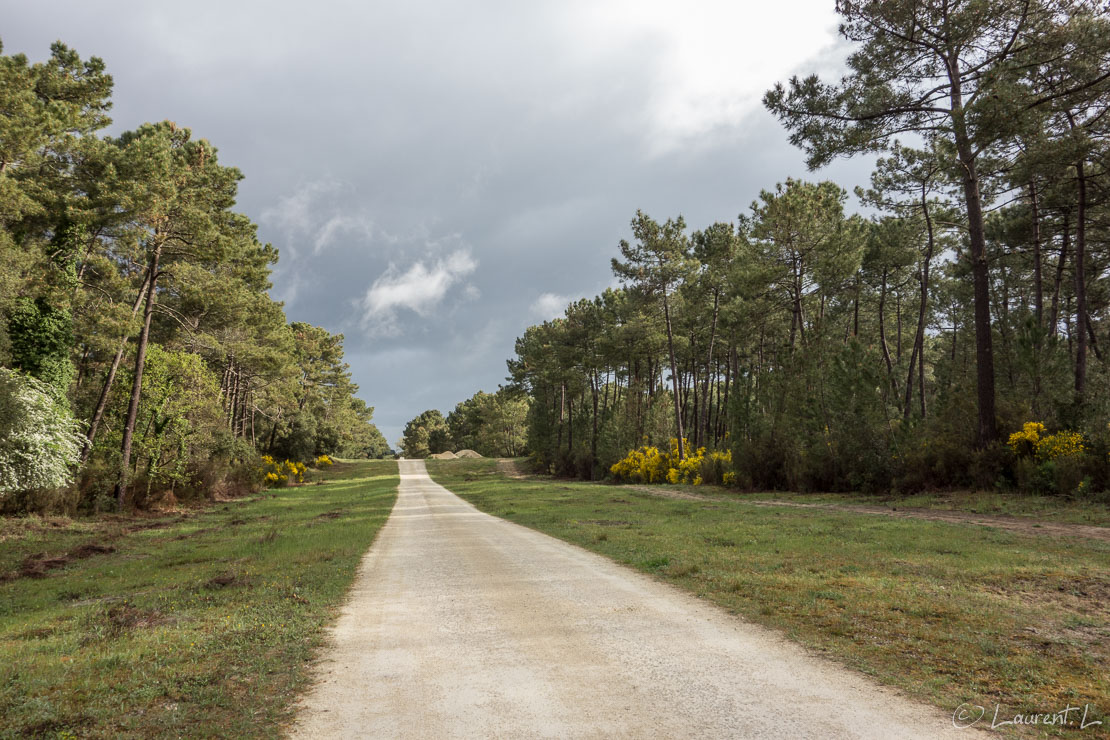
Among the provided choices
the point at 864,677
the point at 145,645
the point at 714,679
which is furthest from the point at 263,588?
the point at 864,677

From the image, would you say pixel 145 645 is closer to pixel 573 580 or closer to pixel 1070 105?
pixel 573 580

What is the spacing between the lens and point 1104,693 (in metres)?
3.79

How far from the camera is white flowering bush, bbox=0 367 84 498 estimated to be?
1232 cm

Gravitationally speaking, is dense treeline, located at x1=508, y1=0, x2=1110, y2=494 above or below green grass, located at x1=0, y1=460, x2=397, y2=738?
above

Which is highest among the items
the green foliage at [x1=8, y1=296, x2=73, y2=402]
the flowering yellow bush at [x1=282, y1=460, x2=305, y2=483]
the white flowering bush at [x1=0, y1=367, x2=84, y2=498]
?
the green foliage at [x1=8, y1=296, x2=73, y2=402]

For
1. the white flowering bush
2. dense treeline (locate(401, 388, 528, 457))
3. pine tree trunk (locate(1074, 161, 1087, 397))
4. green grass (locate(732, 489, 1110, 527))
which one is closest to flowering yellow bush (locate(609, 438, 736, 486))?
green grass (locate(732, 489, 1110, 527))

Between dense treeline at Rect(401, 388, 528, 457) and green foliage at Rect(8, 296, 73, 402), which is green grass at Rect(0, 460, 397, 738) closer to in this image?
green foliage at Rect(8, 296, 73, 402)

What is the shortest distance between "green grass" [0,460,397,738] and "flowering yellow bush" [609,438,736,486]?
19400mm

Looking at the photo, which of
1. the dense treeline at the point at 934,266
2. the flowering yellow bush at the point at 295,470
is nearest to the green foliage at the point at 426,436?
the flowering yellow bush at the point at 295,470

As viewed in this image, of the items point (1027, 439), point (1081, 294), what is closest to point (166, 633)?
point (1027, 439)

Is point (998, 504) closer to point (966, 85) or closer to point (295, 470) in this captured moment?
point (966, 85)

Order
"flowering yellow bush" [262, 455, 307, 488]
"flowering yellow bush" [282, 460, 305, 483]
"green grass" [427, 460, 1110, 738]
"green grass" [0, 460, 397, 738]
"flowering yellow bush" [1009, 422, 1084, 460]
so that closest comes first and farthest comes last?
"green grass" [0, 460, 397, 738], "green grass" [427, 460, 1110, 738], "flowering yellow bush" [1009, 422, 1084, 460], "flowering yellow bush" [262, 455, 307, 488], "flowering yellow bush" [282, 460, 305, 483]

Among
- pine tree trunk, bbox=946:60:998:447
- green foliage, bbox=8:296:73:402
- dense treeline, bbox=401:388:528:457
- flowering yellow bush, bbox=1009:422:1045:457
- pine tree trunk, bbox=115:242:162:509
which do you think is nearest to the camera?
flowering yellow bush, bbox=1009:422:1045:457

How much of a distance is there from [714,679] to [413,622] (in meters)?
3.33
